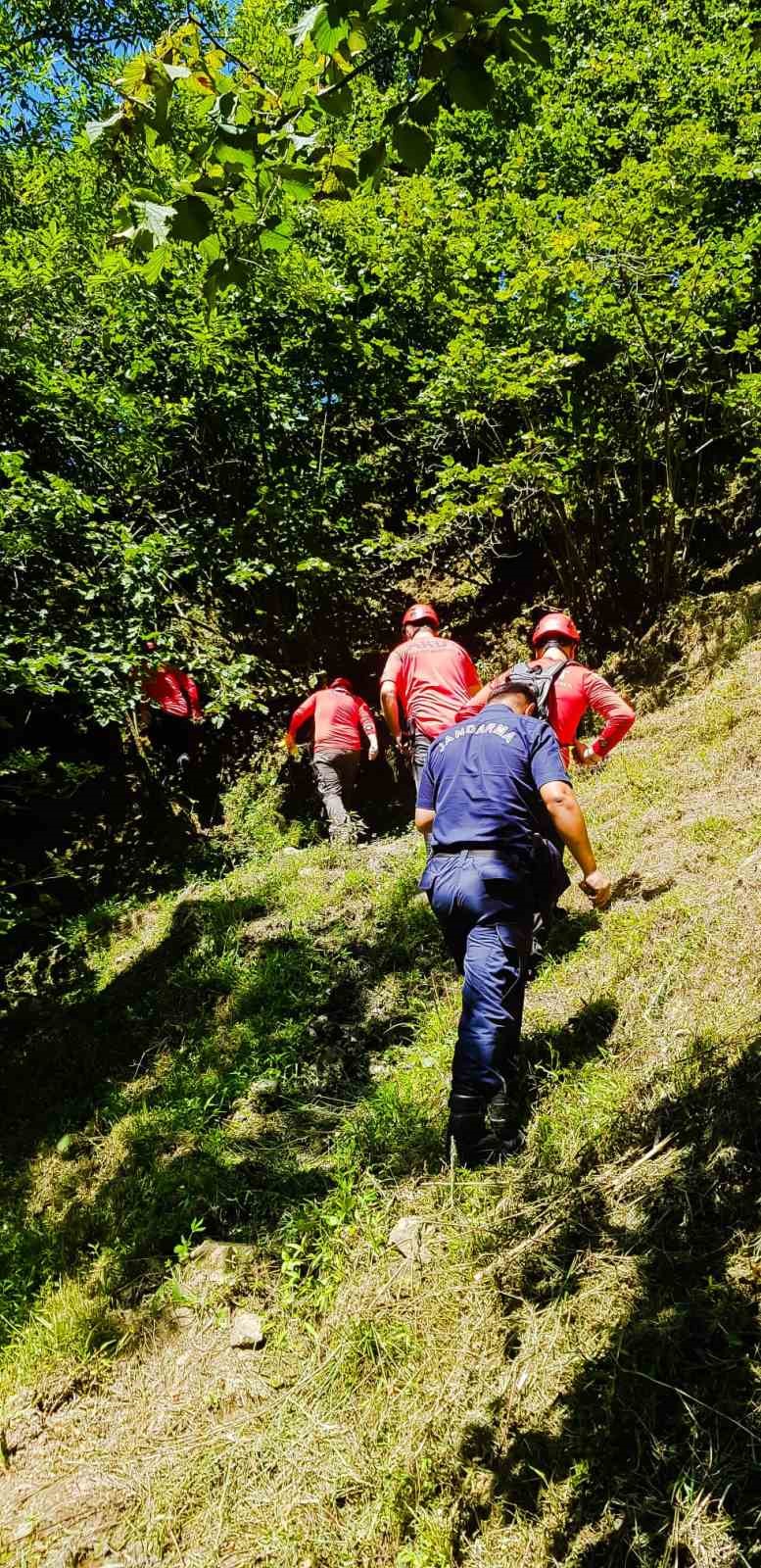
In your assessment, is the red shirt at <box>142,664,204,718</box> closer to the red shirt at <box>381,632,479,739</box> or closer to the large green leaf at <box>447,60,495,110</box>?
the red shirt at <box>381,632,479,739</box>

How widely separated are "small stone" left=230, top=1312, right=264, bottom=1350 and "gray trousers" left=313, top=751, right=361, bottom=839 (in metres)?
4.73

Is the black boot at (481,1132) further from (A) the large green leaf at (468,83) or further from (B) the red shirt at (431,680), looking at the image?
(B) the red shirt at (431,680)

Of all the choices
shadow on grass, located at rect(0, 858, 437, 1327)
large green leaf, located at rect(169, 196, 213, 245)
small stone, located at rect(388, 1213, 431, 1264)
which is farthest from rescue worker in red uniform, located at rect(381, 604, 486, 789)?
large green leaf, located at rect(169, 196, 213, 245)

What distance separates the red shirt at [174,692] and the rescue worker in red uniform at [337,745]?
1.30 m

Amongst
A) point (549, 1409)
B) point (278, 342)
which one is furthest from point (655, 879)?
point (278, 342)

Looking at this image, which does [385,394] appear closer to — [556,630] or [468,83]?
[556,630]

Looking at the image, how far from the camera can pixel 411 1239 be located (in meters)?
2.85

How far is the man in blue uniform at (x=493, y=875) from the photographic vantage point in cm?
293

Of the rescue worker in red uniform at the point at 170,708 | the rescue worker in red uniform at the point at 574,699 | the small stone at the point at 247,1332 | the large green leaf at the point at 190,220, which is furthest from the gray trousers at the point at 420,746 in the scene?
the large green leaf at the point at 190,220

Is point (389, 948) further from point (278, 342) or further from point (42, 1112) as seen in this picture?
point (278, 342)

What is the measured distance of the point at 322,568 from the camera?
321 inches

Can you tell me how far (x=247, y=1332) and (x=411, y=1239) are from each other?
641 mm

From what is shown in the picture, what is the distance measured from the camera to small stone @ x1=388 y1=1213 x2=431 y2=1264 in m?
2.77

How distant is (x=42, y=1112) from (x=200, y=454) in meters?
7.15
